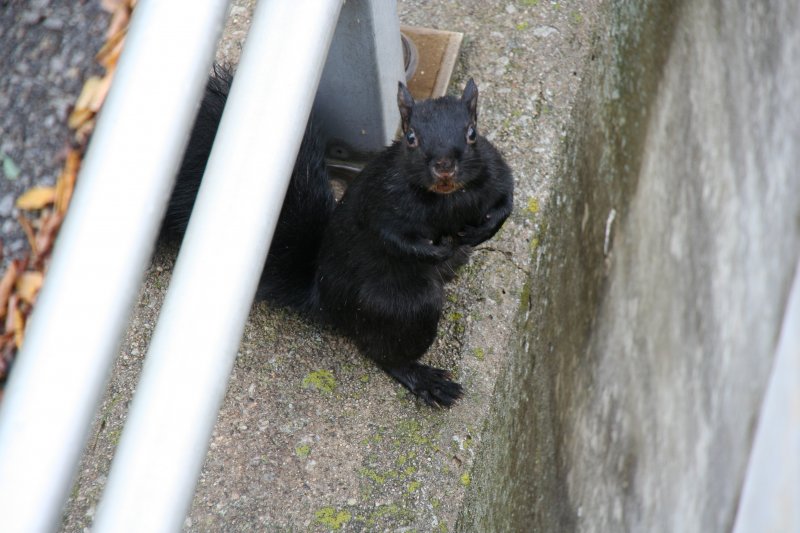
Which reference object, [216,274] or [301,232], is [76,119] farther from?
[301,232]

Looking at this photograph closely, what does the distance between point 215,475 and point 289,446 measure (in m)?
0.13

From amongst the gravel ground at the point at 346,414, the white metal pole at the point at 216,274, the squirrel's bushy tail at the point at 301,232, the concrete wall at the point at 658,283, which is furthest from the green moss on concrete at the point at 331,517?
the white metal pole at the point at 216,274

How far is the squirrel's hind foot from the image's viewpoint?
1484mm

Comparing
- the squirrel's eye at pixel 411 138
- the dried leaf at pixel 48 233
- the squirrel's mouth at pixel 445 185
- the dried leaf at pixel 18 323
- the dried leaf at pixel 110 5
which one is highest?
the dried leaf at pixel 110 5

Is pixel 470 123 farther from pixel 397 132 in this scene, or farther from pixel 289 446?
pixel 289 446

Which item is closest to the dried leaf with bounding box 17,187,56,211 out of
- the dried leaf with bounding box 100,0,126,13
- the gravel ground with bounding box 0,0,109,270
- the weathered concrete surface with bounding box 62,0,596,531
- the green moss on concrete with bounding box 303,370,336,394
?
the gravel ground with bounding box 0,0,109,270

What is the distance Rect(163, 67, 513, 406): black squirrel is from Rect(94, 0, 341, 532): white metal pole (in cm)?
95

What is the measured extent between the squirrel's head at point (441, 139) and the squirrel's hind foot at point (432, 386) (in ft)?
1.03

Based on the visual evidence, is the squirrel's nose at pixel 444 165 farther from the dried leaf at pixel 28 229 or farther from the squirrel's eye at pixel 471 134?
the dried leaf at pixel 28 229

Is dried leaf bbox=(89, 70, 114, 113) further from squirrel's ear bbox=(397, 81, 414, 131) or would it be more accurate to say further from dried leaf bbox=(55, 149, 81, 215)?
squirrel's ear bbox=(397, 81, 414, 131)

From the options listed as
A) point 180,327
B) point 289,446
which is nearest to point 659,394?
point 289,446

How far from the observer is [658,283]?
2422 mm

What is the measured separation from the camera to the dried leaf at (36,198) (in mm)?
507

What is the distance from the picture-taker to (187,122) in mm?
490
